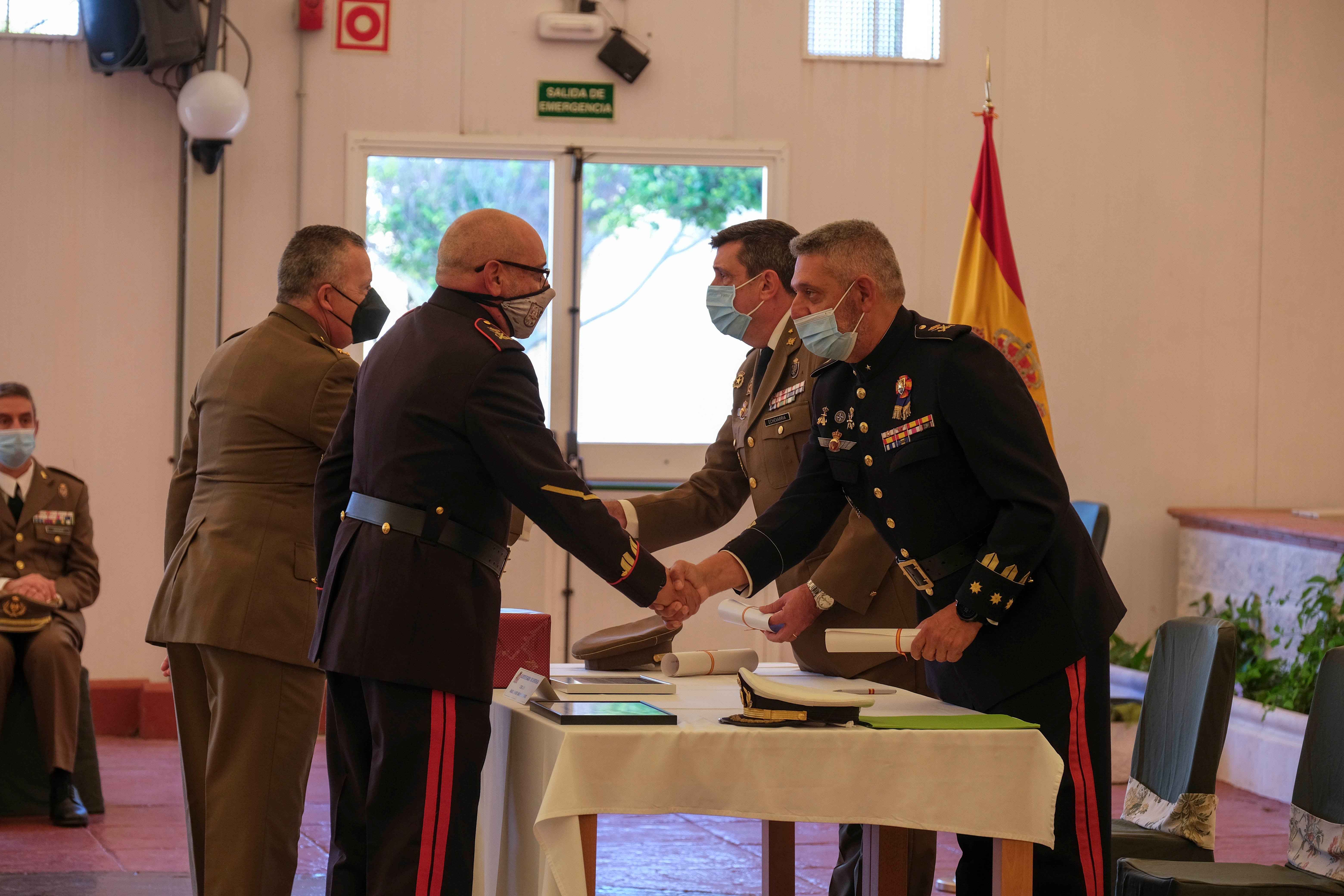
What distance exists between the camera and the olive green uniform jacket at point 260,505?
2.94 m

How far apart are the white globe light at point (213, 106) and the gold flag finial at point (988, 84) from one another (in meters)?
3.12

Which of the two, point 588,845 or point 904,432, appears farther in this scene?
point 904,432

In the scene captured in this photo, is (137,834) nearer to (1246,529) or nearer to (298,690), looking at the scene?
(298,690)

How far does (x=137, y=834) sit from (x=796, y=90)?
419 cm

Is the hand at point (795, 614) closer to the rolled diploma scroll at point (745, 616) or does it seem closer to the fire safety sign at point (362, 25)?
the rolled diploma scroll at point (745, 616)

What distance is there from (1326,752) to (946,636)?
0.82 m

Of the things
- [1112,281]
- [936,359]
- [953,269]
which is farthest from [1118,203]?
[936,359]

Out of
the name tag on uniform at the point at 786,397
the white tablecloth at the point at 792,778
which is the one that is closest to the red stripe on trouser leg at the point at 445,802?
the white tablecloth at the point at 792,778

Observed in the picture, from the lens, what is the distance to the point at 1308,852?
2.55m

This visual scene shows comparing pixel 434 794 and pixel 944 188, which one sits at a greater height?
pixel 944 188

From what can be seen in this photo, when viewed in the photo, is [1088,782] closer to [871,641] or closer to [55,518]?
[871,641]

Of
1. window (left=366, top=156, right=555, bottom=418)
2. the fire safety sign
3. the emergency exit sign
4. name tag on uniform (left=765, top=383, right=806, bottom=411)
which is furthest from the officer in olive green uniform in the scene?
the fire safety sign

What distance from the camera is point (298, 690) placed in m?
3.00

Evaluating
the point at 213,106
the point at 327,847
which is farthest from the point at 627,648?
the point at 213,106
